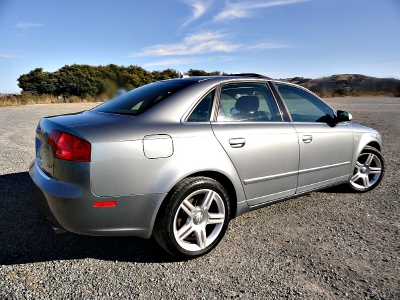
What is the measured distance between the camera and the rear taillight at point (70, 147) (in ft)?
6.91

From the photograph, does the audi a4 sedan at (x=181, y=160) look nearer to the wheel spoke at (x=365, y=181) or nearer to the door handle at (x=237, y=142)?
the door handle at (x=237, y=142)

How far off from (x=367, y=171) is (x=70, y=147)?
392 centimetres

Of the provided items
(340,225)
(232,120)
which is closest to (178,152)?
(232,120)

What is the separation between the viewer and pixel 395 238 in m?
2.91

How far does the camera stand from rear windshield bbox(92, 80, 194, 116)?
2.63 m

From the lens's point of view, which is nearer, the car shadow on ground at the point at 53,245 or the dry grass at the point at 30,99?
the car shadow on ground at the point at 53,245

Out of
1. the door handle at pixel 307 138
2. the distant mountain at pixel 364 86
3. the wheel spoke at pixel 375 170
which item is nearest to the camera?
the door handle at pixel 307 138

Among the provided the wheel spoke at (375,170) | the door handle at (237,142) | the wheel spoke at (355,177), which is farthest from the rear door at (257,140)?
the wheel spoke at (375,170)

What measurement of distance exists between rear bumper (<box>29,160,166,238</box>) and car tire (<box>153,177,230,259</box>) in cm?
11

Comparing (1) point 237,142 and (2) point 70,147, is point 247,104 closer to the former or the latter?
(1) point 237,142

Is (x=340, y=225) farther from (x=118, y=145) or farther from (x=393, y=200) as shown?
(x=118, y=145)

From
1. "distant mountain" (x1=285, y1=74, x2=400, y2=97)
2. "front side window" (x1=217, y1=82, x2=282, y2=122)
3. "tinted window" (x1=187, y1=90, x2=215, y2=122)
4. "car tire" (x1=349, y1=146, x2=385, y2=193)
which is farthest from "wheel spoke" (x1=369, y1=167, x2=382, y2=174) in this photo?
"distant mountain" (x1=285, y1=74, x2=400, y2=97)

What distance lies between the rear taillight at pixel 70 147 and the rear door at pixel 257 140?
42.6 inches

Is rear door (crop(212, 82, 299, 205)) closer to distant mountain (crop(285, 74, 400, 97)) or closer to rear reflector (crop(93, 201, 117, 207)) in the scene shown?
rear reflector (crop(93, 201, 117, 207))
